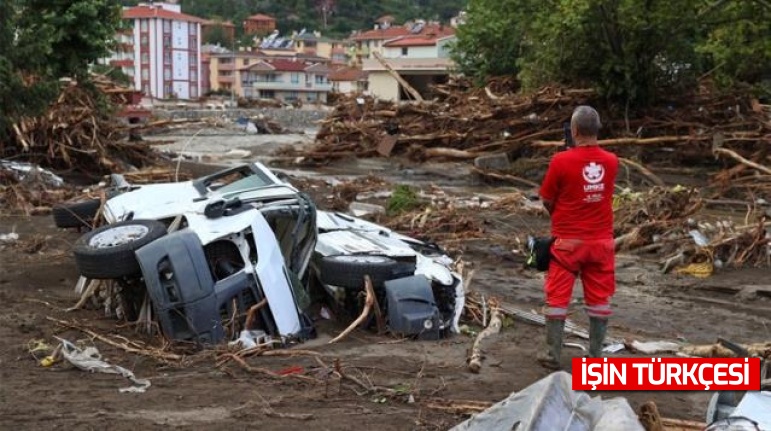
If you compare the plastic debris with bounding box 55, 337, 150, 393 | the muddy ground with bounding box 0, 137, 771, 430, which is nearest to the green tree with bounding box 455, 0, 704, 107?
the muddy ground with bounding box 0, 137, 771, 430

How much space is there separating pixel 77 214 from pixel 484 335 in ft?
17.0

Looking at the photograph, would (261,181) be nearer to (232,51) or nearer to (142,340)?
(142,340)

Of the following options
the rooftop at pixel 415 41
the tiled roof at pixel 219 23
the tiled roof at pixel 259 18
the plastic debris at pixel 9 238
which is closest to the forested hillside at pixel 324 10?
the tiled roof at pixel 259 18

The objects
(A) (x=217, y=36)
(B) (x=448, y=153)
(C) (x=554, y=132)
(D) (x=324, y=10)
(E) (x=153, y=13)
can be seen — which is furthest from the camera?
(D) (x=324, y=10)

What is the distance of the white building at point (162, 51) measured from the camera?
111812 mm

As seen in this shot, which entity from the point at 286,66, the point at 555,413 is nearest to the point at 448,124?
the point at 555,413

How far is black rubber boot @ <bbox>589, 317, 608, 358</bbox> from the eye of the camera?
6.45 metres

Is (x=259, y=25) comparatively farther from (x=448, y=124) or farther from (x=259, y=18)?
(x=448, y=124)

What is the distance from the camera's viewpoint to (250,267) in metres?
6.99

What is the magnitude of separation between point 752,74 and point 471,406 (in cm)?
2496

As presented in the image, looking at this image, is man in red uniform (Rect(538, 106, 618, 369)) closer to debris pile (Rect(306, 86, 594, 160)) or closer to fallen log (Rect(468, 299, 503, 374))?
fallen log (Rect(468, 299, 503, 374))

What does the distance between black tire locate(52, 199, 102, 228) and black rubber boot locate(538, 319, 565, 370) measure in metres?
5.80

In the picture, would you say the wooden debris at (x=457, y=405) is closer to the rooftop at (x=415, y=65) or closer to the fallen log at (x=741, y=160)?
the fallen log at (x=741, y=160)

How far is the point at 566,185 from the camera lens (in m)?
6.29
